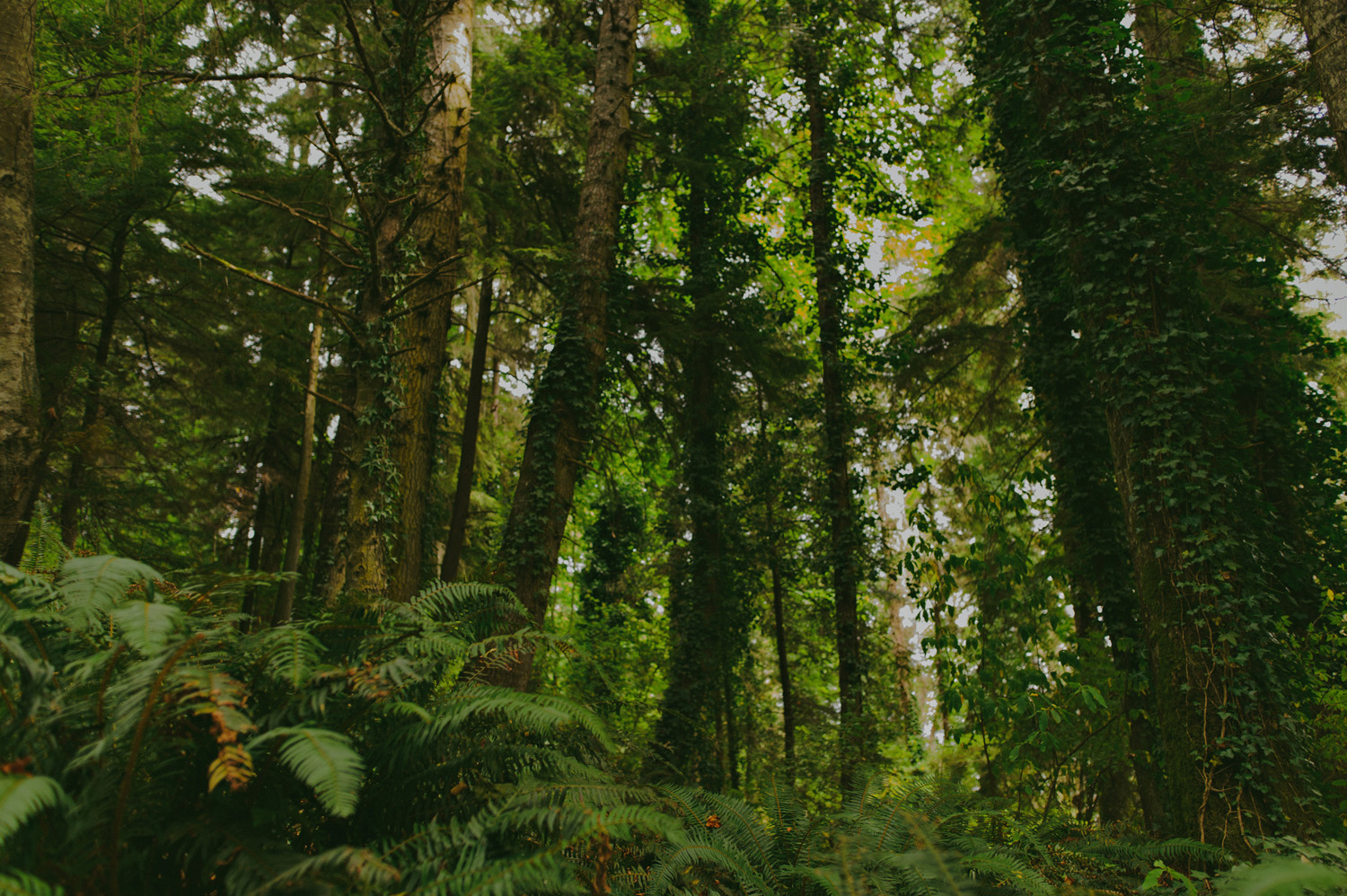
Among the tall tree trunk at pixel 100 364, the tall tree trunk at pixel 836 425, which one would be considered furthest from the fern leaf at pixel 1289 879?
the tall tree trunk at pixel 100 364

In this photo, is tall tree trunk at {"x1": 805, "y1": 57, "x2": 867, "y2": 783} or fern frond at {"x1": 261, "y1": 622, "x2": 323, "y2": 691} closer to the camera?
fern frond at {"x1": 261, "y1": 622, "x2": 323, "y2": 691}

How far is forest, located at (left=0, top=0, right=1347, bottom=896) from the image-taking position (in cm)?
196

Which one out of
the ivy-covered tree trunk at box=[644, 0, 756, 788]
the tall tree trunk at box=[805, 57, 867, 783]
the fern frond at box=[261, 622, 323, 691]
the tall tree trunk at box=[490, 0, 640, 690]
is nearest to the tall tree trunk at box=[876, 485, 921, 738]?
the tall tree trunk at box=[805, 57, 867, 783]

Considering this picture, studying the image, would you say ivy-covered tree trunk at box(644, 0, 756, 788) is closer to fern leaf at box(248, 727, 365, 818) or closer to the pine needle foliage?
the pine needle foliage

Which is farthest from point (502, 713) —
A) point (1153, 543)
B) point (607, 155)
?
point (607, 155)

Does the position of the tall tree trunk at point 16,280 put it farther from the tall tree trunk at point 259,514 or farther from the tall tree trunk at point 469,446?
the tall tree trunk at point 259,514

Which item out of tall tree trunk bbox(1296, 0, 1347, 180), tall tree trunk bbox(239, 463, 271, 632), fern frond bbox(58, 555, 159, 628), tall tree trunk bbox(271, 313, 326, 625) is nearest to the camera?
fern frond bbox(58, 555, 159, 628)

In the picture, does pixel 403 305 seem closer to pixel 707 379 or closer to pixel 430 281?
pixel 430 281

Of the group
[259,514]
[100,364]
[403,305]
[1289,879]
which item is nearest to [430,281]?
[403,305]

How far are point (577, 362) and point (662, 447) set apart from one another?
19.9 ft

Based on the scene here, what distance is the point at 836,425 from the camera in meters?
10.0

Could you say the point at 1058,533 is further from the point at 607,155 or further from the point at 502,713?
the point at 502,713

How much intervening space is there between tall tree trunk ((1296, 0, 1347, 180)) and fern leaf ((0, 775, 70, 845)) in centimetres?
724

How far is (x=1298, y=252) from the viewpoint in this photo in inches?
280
